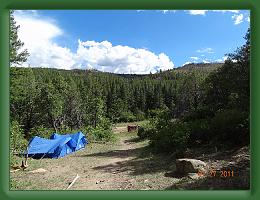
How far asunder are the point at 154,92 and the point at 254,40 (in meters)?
66.1

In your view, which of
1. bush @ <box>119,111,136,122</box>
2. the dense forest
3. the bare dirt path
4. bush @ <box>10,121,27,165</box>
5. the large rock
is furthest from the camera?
bush @ <box>119,111,136,122</box>

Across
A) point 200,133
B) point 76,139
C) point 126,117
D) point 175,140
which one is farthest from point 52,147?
point 126,117

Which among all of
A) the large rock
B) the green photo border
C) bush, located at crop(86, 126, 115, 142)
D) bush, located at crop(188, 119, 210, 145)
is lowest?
bush, located at crop(86, 126, 115, 142)

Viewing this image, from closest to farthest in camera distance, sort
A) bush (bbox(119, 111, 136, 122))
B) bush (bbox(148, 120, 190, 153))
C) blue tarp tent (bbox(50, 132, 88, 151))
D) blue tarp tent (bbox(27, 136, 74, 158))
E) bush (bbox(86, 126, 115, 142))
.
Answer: bush (bbox(148, 120, 190, 153)), blue tarp tent (bbox(27, 136, 74, 158)), blue tarp tent (bbox(50, 132, 88, 151)), bush (bbox(86, 126, 115, 142)), bush (bbox(119, 111, 136, 122))

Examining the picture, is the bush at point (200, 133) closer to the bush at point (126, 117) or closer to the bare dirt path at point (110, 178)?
the bare dirt path at point (110, 178)

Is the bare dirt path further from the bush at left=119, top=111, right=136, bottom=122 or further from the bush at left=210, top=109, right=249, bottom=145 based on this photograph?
the bush at left=119, top=111, right=136, bottom=122

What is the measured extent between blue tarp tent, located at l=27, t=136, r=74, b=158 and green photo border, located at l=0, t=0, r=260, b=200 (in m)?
13.9

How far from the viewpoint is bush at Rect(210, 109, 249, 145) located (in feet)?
32.3

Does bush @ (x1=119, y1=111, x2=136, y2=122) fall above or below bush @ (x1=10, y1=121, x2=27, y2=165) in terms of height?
below

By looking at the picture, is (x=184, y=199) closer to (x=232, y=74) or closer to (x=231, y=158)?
(x=231, y=158)

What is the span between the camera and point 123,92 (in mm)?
66875

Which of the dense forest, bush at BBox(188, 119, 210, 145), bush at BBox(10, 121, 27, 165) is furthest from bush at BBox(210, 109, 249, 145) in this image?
bush at BBox(10, 121, 27, 165)
